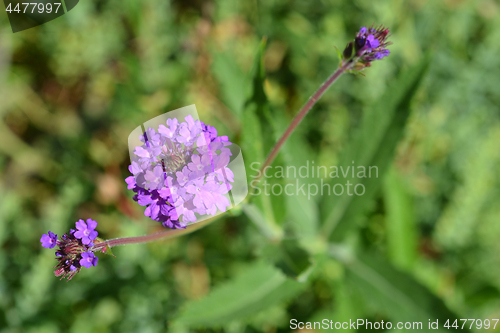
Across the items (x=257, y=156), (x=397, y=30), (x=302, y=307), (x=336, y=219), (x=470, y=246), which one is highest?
(x=397, y=30)

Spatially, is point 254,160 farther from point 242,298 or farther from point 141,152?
point 242,298

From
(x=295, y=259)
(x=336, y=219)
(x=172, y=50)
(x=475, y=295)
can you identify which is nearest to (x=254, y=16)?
(x=172, y=50)

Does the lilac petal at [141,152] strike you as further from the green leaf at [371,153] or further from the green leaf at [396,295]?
the green leaf at [396,295]

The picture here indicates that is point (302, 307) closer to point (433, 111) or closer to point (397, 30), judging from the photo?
point (433, 111)

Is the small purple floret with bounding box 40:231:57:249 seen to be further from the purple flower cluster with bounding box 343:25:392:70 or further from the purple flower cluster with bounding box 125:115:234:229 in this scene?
the purple flower cluster with bounding box 343:25:392:70

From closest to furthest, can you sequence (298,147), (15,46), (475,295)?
(298,147) < (475,295) < (15,46)

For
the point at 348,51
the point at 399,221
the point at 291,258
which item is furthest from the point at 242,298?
the point at 348,51
